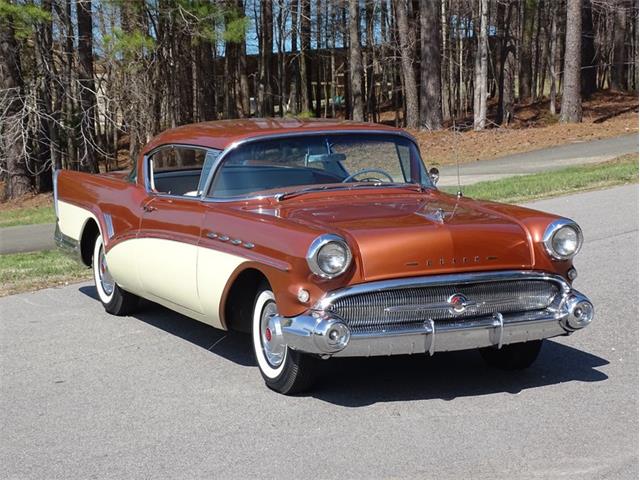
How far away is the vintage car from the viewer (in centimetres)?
535

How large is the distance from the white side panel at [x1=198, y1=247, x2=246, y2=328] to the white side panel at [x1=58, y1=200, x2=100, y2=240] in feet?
7.31

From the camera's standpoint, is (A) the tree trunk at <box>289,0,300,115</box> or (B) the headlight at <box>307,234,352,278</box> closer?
(B) the headlight at <box>307,234,352,278</box>

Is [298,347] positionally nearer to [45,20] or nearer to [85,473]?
[85,473]

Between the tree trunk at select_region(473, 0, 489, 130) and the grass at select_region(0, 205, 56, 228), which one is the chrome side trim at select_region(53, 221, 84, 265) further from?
the tree trunk at select_region(473, 0, 489, 130)

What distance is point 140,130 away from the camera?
86.2 ft

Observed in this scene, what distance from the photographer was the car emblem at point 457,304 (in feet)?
18.0

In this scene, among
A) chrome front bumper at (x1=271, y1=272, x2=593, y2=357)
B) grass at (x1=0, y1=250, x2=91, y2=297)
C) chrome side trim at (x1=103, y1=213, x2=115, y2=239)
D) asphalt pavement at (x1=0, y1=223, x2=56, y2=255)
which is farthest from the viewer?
asphalt pavement at (x1=0, y1=223, x2=56, y2=255)

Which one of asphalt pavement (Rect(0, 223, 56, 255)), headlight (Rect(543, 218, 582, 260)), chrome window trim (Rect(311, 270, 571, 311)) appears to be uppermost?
headlight (Rect(543, 218, 582, 260))

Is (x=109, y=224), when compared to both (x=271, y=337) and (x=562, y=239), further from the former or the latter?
(x=562, y=239)

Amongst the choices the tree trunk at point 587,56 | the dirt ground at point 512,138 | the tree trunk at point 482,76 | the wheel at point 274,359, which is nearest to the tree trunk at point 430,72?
the dirt ground at point 512,138

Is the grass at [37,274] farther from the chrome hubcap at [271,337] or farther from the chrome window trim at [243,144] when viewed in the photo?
the chrome hubcap at [271,337]

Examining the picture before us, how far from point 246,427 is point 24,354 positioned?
240cm

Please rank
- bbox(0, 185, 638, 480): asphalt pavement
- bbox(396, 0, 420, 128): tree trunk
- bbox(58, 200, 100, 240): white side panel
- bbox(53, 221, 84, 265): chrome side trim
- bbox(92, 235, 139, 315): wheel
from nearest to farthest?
bbox(0, 185, 638, 480): asphalt pavement → bbox(92, 235, 139, 315): wheel → bbox(58, 200, 100, 240): white side panel → bbox(53, 221, 84, 265): chrome side trim → bbox(396, 0, 420, 128): tree trunk

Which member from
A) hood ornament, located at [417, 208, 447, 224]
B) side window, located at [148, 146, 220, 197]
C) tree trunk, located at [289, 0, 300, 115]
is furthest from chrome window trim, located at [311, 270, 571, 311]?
tree trunk, located at [289, 0, 300, 115]
